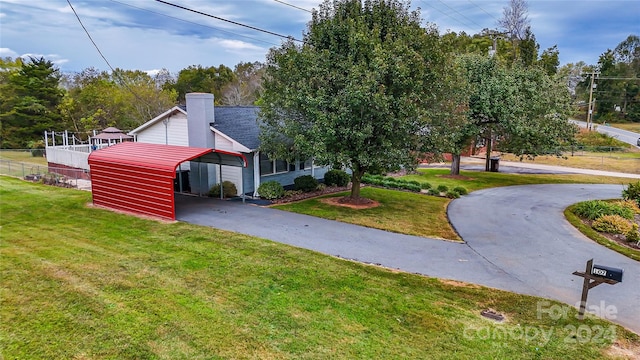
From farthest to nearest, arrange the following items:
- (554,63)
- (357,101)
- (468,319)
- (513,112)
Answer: (554,63) → (513,112) → (357,101) → (468,319)

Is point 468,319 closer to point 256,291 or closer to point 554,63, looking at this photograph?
point 256,291

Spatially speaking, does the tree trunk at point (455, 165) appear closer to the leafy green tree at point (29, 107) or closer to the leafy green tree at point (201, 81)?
the leafy green tree at point (201, 81)

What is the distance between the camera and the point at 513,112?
19.5 meters

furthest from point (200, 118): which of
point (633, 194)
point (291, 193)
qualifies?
point (633, 194)

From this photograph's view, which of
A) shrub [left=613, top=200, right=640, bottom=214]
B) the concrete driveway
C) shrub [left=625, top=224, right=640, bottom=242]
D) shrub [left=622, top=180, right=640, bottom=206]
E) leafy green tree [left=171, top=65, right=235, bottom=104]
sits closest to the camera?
the concrete driveway

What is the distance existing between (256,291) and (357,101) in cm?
715

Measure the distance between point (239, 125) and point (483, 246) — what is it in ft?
38.0

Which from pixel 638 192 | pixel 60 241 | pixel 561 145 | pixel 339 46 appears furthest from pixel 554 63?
pixel 60 241

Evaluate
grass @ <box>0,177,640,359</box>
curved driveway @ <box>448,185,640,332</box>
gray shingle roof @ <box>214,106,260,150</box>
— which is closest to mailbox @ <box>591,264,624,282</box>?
grass @ <box>0,177,640,359</box>

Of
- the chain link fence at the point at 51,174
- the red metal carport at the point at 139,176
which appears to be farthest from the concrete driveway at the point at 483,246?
the chain link fence at the point at 51,174

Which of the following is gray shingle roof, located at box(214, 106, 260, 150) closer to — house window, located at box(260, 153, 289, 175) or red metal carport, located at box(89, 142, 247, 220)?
house window, located at box(260, 153, 289, 175)

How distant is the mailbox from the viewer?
5.89 m

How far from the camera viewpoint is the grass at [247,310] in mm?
5438

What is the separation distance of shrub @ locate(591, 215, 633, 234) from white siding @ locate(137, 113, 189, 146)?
645 inches
